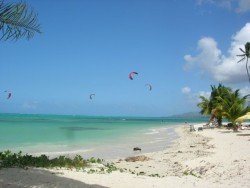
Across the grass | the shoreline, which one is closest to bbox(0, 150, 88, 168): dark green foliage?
the grass

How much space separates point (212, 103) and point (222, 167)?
39.2m

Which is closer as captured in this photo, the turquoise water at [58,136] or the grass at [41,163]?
the grass at [41,163]

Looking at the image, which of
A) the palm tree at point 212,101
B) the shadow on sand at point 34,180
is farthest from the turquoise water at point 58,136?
the shadow on sand at point 34,180

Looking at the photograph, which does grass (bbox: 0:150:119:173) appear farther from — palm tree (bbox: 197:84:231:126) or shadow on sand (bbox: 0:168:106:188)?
palm tree (bbox: 197:84:231:126)

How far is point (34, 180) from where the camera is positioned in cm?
952

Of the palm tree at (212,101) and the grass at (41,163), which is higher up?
the palm tree at (212,101)

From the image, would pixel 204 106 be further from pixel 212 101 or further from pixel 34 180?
pixel 34 180

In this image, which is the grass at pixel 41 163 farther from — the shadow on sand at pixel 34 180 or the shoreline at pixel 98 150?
the shoreline at pixel 98 150

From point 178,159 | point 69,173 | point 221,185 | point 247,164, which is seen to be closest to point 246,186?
point 221,185

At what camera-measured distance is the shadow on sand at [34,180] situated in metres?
9.15

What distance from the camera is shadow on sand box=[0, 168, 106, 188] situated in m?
9.15

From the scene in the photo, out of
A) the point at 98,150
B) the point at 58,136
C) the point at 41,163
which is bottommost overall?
the point at 98,150

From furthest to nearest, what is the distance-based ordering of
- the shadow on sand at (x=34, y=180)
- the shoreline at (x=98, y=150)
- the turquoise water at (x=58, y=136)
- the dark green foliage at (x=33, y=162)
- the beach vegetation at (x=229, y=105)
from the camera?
1. the beach vegetation at (x=229, y=105)
2. the turquoise water at (x=58, y=136)
3. the shoreline at (x=98, y=150)
4. the dark green foliage at (x=33, y=162)
5. the shadow on sand at (x=34, y=180)

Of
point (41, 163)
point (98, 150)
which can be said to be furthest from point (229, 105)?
point (41, 163)
